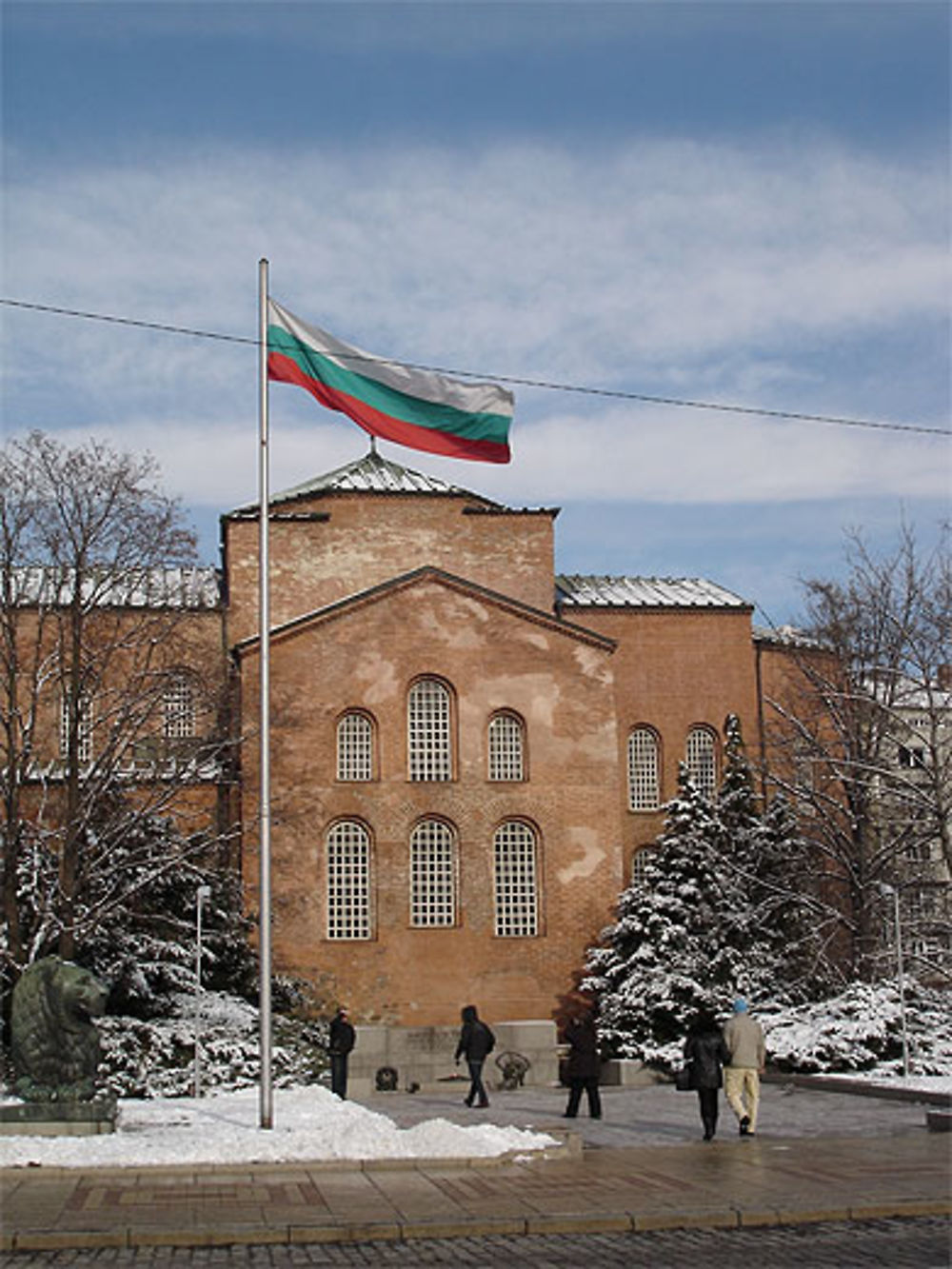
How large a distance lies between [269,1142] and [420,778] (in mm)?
23456

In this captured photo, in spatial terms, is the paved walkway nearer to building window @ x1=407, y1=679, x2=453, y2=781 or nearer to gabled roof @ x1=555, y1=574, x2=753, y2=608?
building window @ x1=407, y1=679, x2=453, y2=781

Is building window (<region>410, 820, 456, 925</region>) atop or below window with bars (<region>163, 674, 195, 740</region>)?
below

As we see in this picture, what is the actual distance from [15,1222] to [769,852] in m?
28.7

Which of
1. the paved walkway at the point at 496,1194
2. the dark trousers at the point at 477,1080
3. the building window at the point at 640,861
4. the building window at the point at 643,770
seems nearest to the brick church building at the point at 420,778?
the building window at the point at 640,861

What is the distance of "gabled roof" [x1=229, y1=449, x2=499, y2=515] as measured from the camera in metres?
46.0

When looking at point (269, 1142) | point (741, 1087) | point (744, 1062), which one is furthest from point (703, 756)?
point (269, 1142)

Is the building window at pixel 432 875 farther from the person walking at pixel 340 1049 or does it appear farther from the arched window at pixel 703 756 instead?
the person walking at pixel 340 1049

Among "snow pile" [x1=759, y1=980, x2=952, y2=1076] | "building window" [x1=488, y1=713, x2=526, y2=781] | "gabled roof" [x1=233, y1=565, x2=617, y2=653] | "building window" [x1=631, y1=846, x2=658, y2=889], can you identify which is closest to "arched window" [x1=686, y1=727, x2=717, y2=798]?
"building window" [x1=631, y1=846, x2=658, y2=889]

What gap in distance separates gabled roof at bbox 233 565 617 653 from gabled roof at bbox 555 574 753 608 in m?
5.03

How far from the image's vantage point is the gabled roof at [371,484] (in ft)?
151

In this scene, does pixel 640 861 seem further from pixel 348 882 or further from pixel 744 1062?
pixel 744 1062

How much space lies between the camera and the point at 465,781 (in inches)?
1617

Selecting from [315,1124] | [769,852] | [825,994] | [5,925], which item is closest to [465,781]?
[769,852]

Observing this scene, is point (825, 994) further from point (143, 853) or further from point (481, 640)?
point (143, 853)
